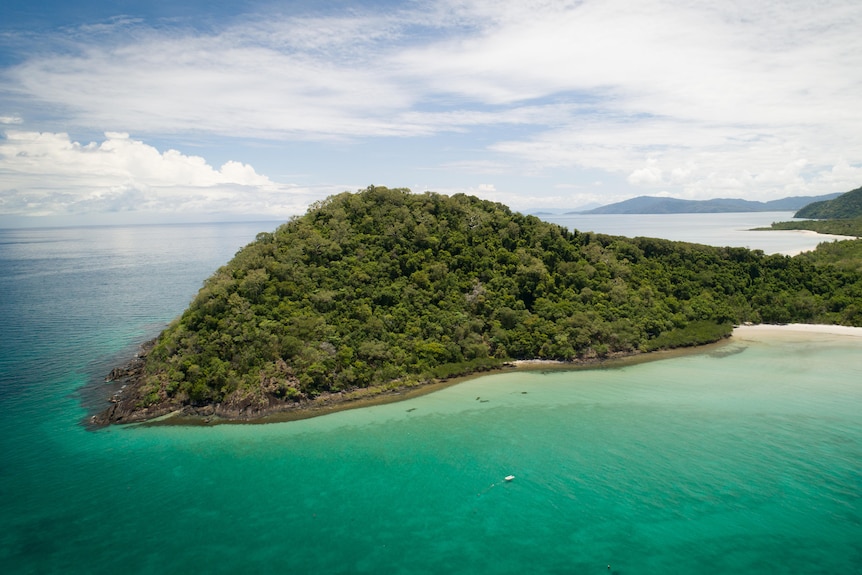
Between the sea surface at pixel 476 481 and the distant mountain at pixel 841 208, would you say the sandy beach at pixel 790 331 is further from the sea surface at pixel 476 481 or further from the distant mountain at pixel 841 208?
the distant mountain at pixel 841 208

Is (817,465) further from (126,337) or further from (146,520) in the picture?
(126,337)

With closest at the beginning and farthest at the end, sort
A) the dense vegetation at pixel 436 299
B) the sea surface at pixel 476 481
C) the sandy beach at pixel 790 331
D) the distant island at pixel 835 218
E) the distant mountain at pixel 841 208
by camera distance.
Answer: the sea surface at pixel 476 481 < the dense vegetation at pixel 436 299 < the sandy beach at pixel 790 331 < the distant island at pixel 835 218 < the distant mountain at pixel 841 208

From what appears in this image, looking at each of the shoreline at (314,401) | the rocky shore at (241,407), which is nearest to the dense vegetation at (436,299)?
the rocky shore at (241,407)

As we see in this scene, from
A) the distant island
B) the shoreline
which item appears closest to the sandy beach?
the shoreline

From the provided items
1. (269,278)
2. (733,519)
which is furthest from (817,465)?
(269,278)

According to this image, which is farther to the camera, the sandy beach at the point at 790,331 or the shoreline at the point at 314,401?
the sandy beach at the point at 790,331

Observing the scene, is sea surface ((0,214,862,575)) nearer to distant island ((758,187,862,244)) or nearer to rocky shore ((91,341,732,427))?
rocky shore ((91,341,732,427))

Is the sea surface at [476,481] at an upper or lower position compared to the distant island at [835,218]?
lower

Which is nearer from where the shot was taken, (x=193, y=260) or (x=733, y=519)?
(x=733, y=519)
